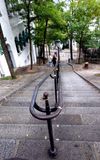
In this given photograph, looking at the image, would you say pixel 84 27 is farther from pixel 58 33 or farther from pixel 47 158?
pixel 47 158

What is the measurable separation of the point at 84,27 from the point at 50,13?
28.4 ft

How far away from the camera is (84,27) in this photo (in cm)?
2483

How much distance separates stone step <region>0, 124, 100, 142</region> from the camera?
2982 millimetres

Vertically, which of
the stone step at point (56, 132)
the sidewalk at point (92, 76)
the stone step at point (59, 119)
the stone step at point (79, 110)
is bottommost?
the sidewalk at point (92, 76)

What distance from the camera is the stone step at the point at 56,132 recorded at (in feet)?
9.78

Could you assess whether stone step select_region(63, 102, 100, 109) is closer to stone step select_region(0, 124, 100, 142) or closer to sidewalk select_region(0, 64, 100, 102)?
stone step select_region(0, 124, 100, 142)

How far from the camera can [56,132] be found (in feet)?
10.3

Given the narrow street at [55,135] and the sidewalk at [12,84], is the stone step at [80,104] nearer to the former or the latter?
the narrow street at [55,135]

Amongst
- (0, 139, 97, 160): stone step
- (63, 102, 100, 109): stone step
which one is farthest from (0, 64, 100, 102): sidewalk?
(0, 139, 97, 160): stone step

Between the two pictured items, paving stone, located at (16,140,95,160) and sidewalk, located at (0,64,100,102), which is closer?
paving stone, located at (16,140,95,160)

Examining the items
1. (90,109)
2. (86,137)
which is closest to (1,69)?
(90,109)

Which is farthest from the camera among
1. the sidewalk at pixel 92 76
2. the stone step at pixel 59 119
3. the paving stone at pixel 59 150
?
the sidewalk at pixel 92 76

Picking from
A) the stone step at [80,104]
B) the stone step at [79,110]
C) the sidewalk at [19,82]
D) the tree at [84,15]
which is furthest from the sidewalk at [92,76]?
the tree at [84,15]

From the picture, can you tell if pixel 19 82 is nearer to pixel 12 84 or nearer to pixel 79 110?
pixel 12 84
